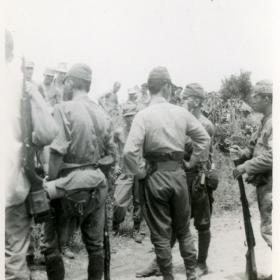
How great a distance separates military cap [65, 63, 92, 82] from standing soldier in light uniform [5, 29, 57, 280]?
24.1 inches

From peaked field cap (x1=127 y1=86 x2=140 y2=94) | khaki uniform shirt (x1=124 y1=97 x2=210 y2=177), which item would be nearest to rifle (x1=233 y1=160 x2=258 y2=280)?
khaki uniform shirt (x1=124 y1=97 x2=210 y2=177)

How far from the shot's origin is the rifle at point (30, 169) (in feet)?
13.2

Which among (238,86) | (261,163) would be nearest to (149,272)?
(261,163)

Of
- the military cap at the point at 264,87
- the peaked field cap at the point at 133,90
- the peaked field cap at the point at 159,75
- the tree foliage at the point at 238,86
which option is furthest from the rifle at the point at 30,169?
the peaked field cap at the point at 133,90

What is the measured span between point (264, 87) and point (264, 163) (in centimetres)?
72

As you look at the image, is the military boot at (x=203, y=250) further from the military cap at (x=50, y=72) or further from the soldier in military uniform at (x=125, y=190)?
the military cap at (x=50, y=72)

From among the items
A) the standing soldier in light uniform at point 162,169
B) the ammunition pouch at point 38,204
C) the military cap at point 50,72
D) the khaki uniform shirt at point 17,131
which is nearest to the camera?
the khaki uniform shirt at point 17,131

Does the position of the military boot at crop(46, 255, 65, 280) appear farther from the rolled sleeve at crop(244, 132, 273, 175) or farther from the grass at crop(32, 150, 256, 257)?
the rolled sleeve at crop(244, 132, 273, 175)

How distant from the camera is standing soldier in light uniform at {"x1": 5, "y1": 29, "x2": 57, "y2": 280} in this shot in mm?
4023

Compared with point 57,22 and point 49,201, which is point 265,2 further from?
point 49,201

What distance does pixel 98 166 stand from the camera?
15.6 ft

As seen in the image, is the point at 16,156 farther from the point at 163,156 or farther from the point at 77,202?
the point at 163,156

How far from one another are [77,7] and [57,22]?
228 mm

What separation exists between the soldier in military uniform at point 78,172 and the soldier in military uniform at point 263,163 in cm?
144
